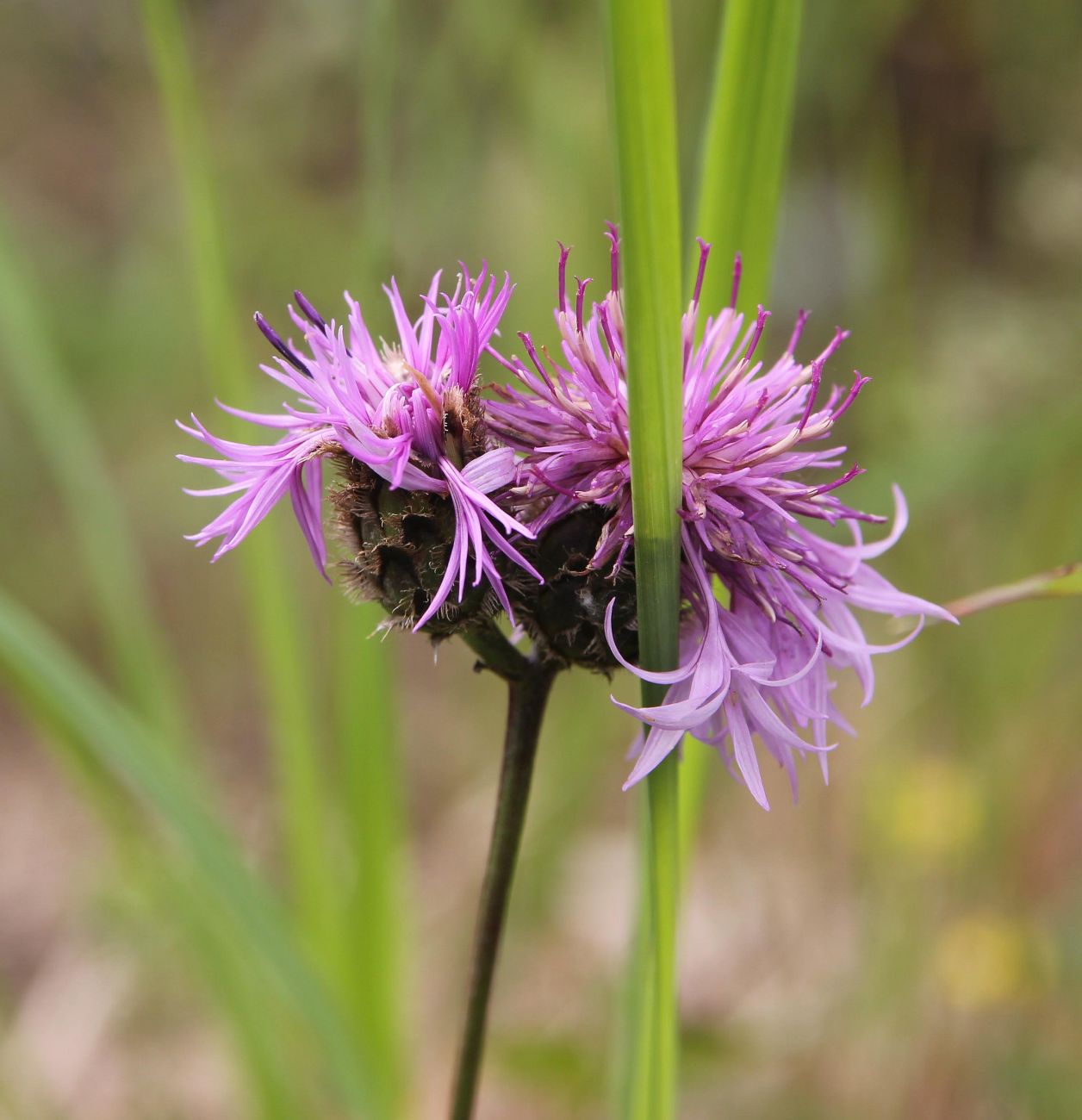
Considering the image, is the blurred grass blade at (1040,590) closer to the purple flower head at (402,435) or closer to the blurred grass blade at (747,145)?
the blurred grass blade at (747,145)

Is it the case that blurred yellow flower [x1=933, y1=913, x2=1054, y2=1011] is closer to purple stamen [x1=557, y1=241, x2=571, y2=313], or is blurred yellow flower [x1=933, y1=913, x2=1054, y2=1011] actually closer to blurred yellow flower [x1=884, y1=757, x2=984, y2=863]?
blurred yellow flower [x1=884, y1=757, x2=984, y2=863]

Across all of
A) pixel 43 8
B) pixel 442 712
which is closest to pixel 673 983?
pixel 442 712

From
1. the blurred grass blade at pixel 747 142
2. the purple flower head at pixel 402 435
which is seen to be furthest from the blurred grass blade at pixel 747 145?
the purple flower head at pixel 402 435

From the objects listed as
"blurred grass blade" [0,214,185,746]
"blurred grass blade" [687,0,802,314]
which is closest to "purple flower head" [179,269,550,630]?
"blurred grass blade" [687,0,802,314]

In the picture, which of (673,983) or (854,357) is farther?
(854,357)

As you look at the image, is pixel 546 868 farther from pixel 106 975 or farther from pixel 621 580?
pixel 621 580

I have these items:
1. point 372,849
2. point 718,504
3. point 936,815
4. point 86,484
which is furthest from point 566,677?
point 718,504
